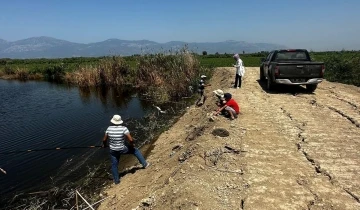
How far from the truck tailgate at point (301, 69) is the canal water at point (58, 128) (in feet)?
22.2

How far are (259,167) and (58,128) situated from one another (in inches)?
520

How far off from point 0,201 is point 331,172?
30.2 feet

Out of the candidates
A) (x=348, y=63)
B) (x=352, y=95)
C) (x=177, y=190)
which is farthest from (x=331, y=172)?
(x=348, y=63)

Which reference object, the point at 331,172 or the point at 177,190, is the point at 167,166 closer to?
the point at 177,190

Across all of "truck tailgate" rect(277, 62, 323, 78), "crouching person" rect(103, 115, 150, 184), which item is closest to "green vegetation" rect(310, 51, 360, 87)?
"truck tailgate" rect(277, 62, 323, 78)

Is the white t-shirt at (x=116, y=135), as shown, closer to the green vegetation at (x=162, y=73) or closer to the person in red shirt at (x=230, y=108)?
the person in red shirt at (x=230, y=108)

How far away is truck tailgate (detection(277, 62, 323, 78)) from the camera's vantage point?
48.2ft

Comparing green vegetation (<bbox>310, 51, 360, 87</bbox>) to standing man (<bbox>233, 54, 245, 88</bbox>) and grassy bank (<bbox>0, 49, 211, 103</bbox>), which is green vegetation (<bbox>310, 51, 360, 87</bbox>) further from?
grassy bank (<bbox>0, 49, 211, 103</bbox>)

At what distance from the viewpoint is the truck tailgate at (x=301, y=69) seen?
14.7m

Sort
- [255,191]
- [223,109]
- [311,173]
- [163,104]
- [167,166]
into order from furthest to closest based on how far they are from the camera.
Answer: [163,104] → [223,109] → [167,166] → [311,173] → [255,191]

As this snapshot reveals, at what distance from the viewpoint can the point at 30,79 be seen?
46.5m

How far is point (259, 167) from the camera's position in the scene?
24.8 feet

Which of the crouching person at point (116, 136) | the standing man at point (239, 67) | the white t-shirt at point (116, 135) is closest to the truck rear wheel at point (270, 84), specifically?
the standing man at point (239, 67)

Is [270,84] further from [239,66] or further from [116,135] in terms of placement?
[116,135]
